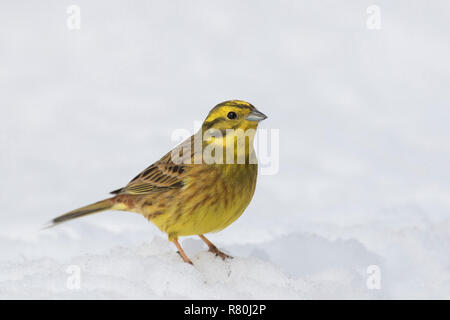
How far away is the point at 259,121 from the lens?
577 cm

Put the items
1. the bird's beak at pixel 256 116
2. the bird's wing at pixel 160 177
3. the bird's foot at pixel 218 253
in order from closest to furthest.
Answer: the bird's beak at pixel 256 116 → the bird's wing at pixel 160 177 → the bird's foot at pixel 218 253

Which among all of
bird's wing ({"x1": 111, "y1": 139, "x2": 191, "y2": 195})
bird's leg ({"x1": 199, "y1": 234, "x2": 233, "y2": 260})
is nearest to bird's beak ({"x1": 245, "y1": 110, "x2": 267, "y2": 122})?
bird's wing ({"x1": 111, "y1": 139, "x2": 191, "y2": 195})

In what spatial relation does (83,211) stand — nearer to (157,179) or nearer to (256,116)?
(157,179)

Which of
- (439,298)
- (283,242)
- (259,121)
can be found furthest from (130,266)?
(439,298)

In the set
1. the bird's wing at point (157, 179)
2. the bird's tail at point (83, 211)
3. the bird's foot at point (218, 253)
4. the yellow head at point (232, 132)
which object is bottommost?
the bird's foot at point (218, 253)

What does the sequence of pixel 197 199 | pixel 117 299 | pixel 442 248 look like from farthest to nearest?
pixel 442 248
pixel 197 199
pixel 117 299

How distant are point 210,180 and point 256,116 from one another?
2.10ft

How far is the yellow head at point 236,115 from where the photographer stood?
19.0ft

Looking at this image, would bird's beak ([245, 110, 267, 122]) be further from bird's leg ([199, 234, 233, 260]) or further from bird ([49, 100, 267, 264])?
bird's leg ([199, 234, 233, 260])

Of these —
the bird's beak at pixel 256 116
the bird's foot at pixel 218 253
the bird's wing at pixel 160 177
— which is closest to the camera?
the bird's beak at pixel 256 116

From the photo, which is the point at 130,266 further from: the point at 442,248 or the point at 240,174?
the point at 442,248

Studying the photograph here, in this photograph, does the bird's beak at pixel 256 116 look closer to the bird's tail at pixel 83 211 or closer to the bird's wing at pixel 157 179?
the bird's wing at pixel 157 179

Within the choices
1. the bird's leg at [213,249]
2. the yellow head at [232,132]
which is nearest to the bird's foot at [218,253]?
the bird's leg at [213,249]

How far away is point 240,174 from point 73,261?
5.48 ft
